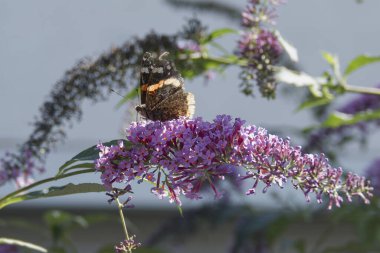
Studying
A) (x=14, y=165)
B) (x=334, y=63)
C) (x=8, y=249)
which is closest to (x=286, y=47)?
(x=334, y=63)

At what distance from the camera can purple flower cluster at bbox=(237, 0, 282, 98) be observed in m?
1.99

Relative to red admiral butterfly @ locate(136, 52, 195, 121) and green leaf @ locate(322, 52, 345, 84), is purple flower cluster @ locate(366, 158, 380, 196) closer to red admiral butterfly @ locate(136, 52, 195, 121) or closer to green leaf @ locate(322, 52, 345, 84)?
green leaf @ locate(322, 52, 345, 84)

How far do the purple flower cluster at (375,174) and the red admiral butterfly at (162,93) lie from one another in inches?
49.4

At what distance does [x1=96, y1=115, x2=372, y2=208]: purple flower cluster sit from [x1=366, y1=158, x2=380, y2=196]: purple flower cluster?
147 cm

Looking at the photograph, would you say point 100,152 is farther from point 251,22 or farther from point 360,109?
point 360,109

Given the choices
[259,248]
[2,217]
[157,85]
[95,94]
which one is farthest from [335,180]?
[2,217]

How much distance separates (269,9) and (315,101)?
0.35 meters

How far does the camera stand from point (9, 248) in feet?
7.77

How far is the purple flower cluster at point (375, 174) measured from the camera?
2.93 m

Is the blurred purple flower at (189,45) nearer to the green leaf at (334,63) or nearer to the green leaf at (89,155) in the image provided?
the green leaf at (334,63)

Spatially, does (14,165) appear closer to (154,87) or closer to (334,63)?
(154,87)

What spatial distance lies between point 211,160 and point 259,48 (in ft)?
2.21

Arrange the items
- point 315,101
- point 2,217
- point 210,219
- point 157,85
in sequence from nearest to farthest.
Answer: point 157,85
point 315,101
point 210,219
point 2,217

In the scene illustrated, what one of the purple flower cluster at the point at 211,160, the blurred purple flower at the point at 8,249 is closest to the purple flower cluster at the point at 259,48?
the purple flower cluster at the point at 211,160
